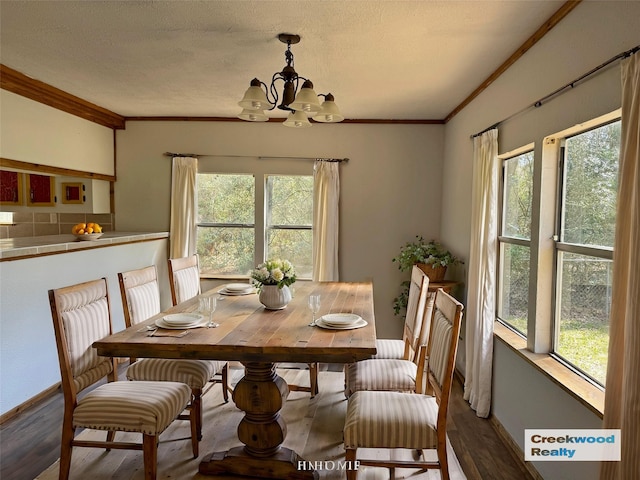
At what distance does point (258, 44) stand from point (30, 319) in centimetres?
Result: 244

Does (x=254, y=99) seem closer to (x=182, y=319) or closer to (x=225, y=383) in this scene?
(x=182, y=319)

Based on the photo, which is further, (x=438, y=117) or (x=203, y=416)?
(x=438, y=117)

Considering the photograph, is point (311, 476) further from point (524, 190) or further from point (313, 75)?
point (313, 75)

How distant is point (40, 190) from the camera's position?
4.61 meters

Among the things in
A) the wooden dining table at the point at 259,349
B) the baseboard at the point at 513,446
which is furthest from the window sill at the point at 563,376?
the wooden dining table at the point at 259,349

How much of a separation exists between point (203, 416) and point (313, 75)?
2545mm

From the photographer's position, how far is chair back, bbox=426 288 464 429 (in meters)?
1.87

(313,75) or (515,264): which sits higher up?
(313,75)

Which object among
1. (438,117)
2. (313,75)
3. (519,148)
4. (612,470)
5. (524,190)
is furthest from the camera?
(438,117)

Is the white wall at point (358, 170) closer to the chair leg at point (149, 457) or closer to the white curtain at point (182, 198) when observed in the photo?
the white curtain at point (182, 198)

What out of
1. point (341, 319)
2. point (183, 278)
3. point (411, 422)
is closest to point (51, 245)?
point (183, 278)

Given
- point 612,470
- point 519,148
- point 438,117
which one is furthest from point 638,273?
point 438,117

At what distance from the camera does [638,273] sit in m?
1.42

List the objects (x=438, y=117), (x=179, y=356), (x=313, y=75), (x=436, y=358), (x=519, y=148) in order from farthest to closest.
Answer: (x=438, y=117) < (x=313, y=75) < (x=519, y=148) < (x=436, y=358) < (x=179, y=356)
